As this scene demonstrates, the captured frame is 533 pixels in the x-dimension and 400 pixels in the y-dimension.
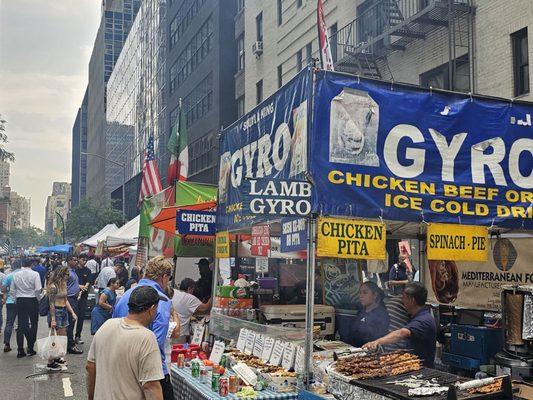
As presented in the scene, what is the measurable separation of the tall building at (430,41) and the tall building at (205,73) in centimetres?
913

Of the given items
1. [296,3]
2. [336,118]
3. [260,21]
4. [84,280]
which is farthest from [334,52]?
[336,118]

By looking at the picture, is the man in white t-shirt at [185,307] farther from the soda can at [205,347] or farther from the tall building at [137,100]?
the tall building at [137,100]

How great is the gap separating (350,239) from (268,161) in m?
1.58

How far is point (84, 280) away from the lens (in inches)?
829

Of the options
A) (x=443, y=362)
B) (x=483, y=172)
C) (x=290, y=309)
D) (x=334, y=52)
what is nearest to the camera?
(x=483, y=172)

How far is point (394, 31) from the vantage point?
1603cm

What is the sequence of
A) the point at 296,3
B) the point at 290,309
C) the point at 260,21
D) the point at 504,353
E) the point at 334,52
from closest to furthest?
the point at 504,353 < the point at 290,309 < the point at 334,52 < the point at 296,3 < the point at 260,21

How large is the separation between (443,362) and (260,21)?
23554 mm

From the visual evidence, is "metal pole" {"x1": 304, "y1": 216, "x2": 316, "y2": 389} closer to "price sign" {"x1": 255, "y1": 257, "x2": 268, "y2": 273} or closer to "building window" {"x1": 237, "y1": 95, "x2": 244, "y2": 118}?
"price sign" {"x1": 255, "y1": 257, "x2": 268, "y2": 273}

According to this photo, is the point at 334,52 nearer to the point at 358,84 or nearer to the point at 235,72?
the point at 235,72

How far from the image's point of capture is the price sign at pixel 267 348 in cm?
623

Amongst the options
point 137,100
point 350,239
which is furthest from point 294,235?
point 137,100

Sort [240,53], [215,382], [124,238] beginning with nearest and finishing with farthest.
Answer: [215,382]
[124,238]
[240,53]

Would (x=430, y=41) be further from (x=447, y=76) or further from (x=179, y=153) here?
(x=179, y=153)
